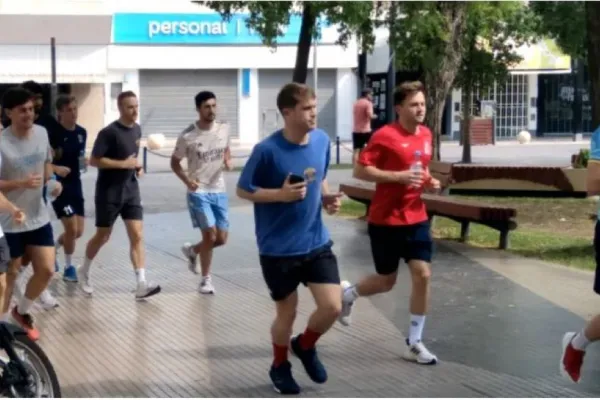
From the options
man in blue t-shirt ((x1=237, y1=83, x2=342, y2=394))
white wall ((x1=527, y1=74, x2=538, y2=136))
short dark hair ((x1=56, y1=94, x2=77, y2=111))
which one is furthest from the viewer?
white wall ((x1=527, y1=74, x2=538, y2=136))

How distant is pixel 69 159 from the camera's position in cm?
1085

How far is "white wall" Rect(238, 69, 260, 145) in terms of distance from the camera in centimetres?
4572

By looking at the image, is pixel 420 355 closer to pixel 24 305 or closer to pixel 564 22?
pixel 24 305

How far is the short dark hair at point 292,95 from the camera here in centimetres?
692

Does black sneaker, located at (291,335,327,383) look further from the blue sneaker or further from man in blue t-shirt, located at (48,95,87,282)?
the blue sneaker

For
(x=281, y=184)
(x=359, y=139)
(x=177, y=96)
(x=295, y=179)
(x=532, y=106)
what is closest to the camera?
(x=295, y=179)

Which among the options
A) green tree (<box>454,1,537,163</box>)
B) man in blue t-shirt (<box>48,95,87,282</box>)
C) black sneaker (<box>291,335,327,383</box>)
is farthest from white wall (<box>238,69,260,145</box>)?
black sneaker (<box>291,335,327,383</box>)

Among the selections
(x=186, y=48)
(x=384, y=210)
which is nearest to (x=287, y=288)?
(x=384, y=210)

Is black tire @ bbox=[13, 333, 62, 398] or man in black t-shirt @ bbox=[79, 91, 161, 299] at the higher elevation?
man in black t-shirt @ bbox=[79, 91, 161, 299]

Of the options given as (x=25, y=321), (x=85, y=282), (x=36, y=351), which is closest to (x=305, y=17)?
(x=85, y=282)

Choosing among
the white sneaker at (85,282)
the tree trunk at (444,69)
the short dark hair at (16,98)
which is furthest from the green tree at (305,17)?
the short dark hair at (16,98)

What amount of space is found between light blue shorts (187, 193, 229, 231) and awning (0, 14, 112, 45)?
28.7 m

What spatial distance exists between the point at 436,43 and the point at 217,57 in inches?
975

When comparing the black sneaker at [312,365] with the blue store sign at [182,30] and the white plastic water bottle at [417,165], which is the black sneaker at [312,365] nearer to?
the white plastic water bottle at [417,165]
